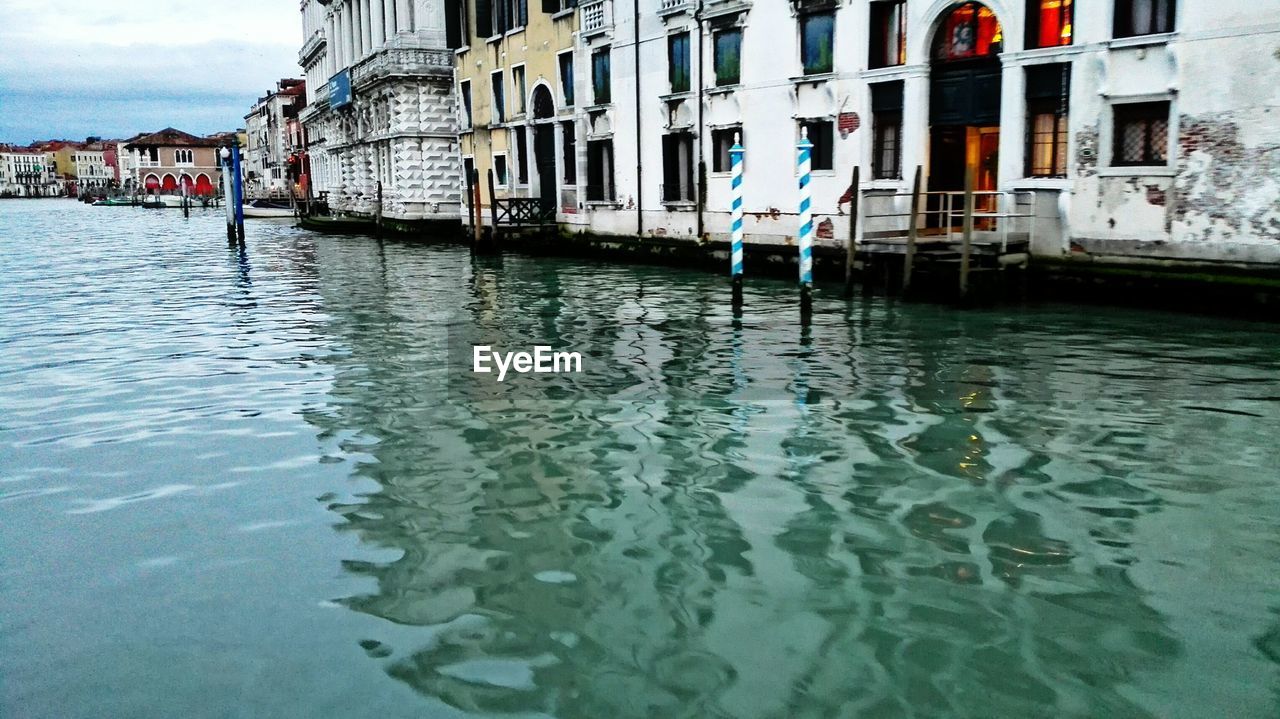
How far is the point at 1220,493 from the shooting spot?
223 inches

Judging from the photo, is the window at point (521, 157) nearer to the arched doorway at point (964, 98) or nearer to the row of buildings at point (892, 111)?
the row of buildings at point (892, 111)

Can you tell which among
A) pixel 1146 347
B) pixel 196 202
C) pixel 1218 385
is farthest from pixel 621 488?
pixel 196 202

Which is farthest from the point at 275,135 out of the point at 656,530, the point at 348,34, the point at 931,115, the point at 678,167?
the point at 656,530

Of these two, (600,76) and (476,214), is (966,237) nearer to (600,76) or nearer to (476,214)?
(600,76)

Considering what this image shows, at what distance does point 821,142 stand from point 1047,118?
412 cm

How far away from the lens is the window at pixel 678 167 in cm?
2020

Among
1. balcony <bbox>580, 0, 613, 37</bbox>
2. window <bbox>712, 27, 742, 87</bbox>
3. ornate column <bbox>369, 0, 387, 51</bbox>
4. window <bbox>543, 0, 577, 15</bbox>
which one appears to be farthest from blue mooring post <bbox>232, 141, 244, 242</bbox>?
window <bbox>712, 27, 742, 87</bbox>

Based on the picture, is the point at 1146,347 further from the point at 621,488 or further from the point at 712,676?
the point at 712,676

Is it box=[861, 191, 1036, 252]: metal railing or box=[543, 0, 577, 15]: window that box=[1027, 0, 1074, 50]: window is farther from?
box=[543, 0, 577, 15]: window

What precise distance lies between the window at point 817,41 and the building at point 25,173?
160 metres

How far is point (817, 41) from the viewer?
17031 millimetres

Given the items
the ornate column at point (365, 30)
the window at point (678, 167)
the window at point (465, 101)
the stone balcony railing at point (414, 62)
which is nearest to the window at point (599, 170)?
the window at point (678, 167)

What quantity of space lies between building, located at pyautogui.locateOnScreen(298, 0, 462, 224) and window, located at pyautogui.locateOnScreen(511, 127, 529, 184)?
15.7 feet

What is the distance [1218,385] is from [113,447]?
8.17 meters
